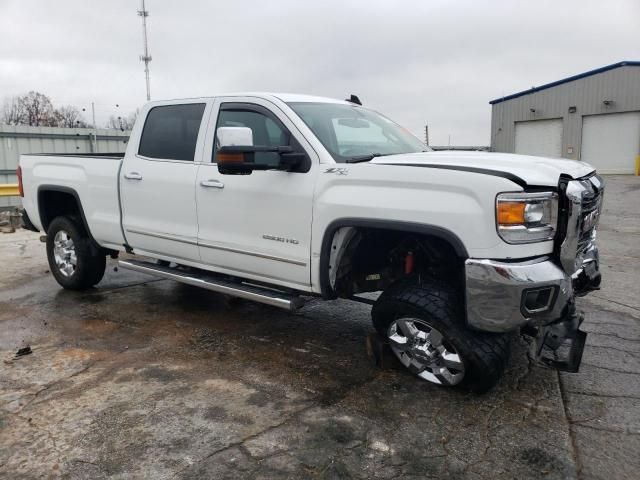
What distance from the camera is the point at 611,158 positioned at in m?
26.6

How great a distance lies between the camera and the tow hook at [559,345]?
345 centimetres

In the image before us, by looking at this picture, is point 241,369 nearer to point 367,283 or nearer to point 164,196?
point 367,283

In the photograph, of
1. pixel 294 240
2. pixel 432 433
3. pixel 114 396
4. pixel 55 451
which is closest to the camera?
pixel 55 451

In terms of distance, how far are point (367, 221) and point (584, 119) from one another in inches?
1089

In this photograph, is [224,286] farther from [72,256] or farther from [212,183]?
[72,256]

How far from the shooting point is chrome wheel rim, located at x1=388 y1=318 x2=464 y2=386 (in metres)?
3.54

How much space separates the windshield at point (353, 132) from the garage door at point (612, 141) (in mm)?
24591

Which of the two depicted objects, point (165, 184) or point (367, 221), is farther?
point (165, 184)

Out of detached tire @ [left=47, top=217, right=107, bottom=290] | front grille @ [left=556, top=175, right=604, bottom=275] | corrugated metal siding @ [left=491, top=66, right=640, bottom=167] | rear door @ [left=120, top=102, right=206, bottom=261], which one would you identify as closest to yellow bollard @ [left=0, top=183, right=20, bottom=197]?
detached tire @ [left=47, top=217, right=107, bottom=290]

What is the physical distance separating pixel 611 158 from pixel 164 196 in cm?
2672

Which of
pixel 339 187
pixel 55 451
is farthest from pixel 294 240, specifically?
pixel 55 451

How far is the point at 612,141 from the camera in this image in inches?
1049

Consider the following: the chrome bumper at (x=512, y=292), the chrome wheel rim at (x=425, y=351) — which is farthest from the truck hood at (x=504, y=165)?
the chrome wheel rim at (x=425, y=351)

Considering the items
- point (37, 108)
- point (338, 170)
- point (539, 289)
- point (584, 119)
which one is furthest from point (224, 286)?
point (37, 108)
